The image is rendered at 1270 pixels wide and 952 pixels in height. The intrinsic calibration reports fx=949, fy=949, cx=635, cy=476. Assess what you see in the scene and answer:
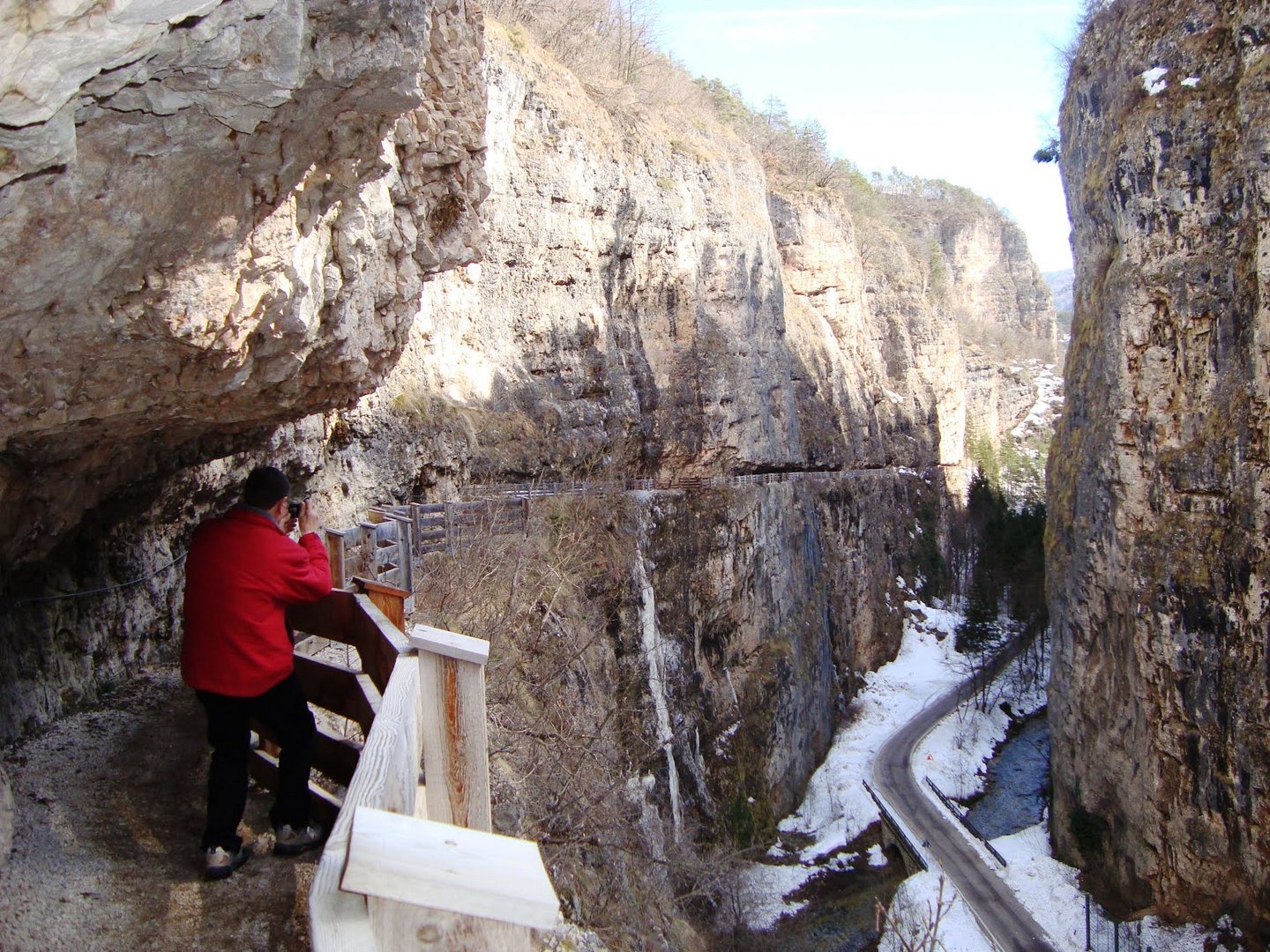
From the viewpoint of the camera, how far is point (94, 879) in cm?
379

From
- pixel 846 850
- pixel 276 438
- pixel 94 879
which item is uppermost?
pixel 276 438

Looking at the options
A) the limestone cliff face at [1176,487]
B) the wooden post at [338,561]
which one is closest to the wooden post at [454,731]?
the wooden post at [338,561]

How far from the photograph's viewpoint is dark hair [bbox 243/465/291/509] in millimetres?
4094

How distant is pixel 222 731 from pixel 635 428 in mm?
21877

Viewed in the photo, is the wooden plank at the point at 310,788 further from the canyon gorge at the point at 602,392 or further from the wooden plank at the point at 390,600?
the canyon gorge at the point at 602,392

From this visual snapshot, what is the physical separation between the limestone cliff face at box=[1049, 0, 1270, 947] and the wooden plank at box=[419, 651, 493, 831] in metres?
19.5

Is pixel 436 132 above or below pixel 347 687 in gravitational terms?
above

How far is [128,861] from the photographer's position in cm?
397

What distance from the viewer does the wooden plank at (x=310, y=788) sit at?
4203 mm

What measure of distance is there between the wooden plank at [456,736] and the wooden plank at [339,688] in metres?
1.04

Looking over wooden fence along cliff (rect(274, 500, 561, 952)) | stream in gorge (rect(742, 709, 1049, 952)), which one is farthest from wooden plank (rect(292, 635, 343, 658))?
stream in gorge (rect(742, 709, 1049, 952))

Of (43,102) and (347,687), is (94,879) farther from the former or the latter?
(43,102)

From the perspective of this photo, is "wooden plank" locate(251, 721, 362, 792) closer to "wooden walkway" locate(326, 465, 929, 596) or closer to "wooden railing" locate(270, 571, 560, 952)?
"wooden railing" locate(270, 571, 560, 952)

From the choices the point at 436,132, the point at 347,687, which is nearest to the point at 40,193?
the point at 347,687
